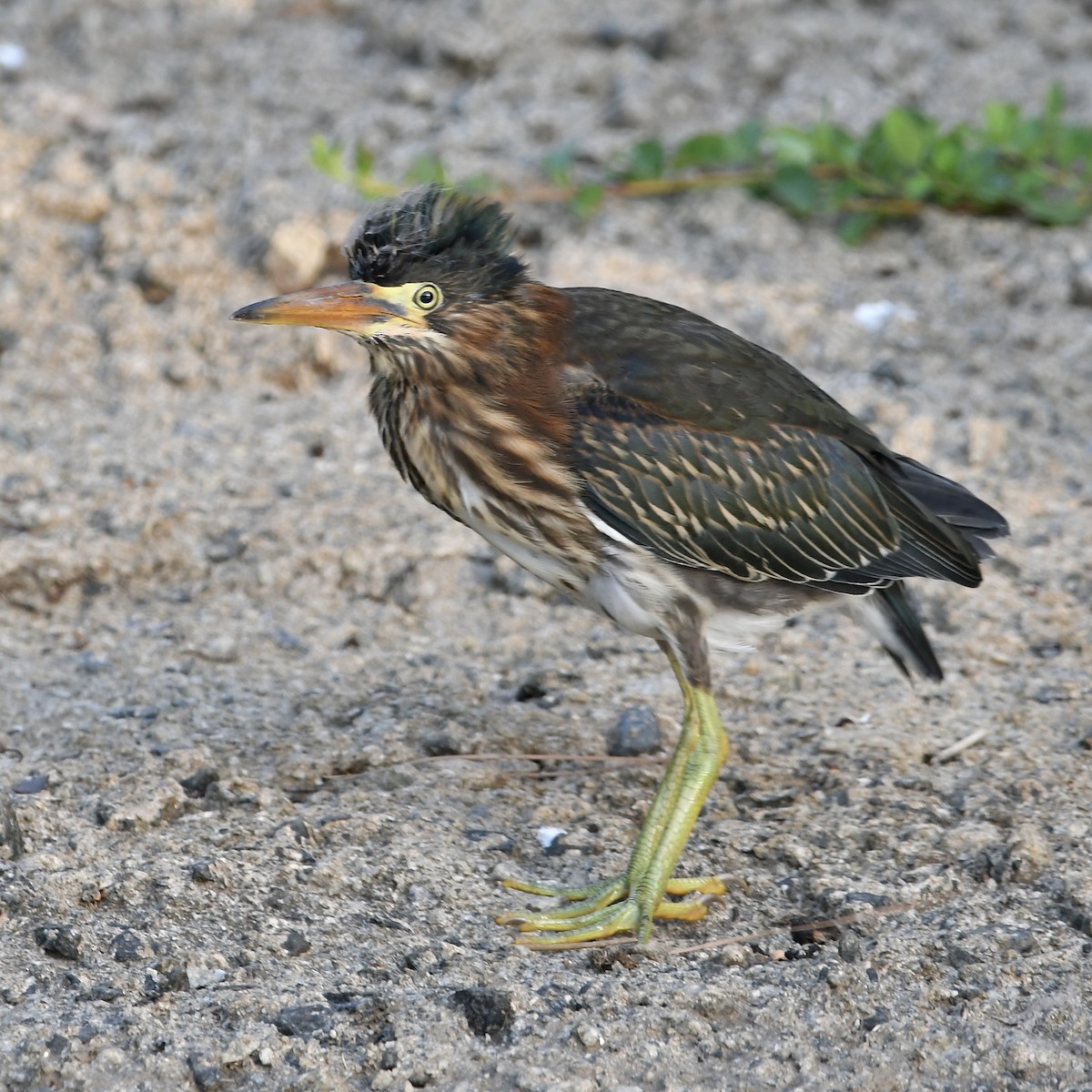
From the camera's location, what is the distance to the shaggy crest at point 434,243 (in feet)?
Result: 13.7

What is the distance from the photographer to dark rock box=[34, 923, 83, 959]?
3.86 m

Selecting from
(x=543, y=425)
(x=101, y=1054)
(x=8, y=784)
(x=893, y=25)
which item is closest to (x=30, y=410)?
(x=8, y=784)

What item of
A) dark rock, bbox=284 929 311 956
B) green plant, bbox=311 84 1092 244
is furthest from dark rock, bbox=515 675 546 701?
green plant, bbox=311 84 1092 244

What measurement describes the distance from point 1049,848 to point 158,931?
2.24 meters

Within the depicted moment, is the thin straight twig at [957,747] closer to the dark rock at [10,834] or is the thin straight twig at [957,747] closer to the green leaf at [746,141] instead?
the dark rock at [10,834]

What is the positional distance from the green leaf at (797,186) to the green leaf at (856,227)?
0.20 m

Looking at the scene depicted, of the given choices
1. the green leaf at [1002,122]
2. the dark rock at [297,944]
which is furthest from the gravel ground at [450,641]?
the green leaf at [1002,122]

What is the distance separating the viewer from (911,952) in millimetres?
3971

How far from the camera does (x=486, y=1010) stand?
12.3 feet

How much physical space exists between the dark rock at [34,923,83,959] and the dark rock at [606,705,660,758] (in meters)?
1.67

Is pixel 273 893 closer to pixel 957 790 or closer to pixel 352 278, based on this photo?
pixel 352 278

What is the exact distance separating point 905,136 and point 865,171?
327mm

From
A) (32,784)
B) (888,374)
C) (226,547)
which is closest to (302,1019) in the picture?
(32,784)

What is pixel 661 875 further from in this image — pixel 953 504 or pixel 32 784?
pixel 32 784
